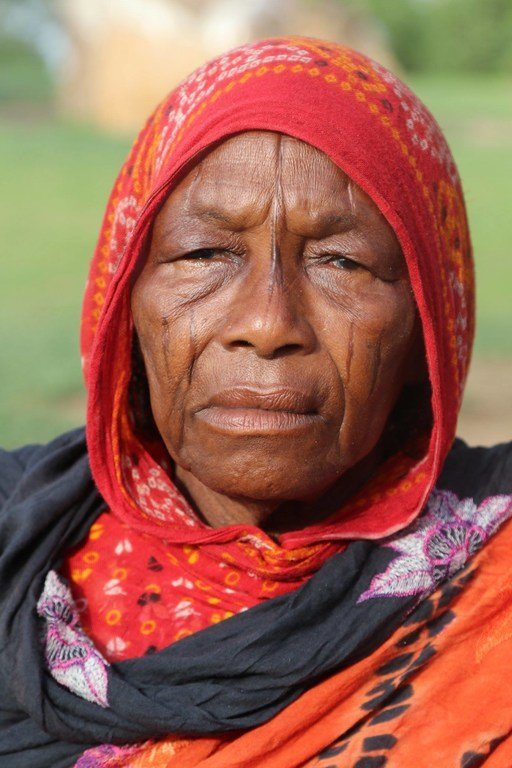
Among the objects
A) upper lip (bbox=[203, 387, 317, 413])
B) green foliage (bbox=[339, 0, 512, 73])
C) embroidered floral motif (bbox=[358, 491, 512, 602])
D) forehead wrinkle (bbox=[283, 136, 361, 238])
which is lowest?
embroidered floral motif (bbox=[358, 491, 512, 602])

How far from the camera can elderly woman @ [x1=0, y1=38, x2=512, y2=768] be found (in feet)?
6.40

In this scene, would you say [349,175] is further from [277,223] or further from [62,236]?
[62,236]

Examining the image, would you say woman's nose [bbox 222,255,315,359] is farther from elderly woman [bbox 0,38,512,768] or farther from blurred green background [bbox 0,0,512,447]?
blurred green background [bbox 0,0,512,447]

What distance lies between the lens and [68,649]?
210 centimetres

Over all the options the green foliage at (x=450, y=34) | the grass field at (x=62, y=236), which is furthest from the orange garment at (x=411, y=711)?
the green foliage at (x=450, y=34)

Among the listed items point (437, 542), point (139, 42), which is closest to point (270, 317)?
point (437, 542)

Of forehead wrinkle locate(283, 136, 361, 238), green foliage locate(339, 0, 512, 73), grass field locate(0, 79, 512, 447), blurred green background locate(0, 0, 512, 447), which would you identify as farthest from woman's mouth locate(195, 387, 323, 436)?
green foliage locate(339, 0, 512, 73)

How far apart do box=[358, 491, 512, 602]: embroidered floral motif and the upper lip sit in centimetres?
41

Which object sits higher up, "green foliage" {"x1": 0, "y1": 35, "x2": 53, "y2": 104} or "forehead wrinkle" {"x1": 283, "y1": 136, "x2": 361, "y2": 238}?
"green foliage" {"x1": 0, "y1": 35, "x2": 53, "y2": 104}

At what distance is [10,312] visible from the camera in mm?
9094

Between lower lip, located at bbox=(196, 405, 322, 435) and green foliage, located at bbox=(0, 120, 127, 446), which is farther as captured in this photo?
green foliage, located at bbox=(0, 120, 127, 446)

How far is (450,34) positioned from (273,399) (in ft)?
113

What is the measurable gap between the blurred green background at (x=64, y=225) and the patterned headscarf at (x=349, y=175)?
1464mm

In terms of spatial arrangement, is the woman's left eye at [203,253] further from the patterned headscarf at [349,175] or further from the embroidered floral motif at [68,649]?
the embroidered floral motif at [68,649]
